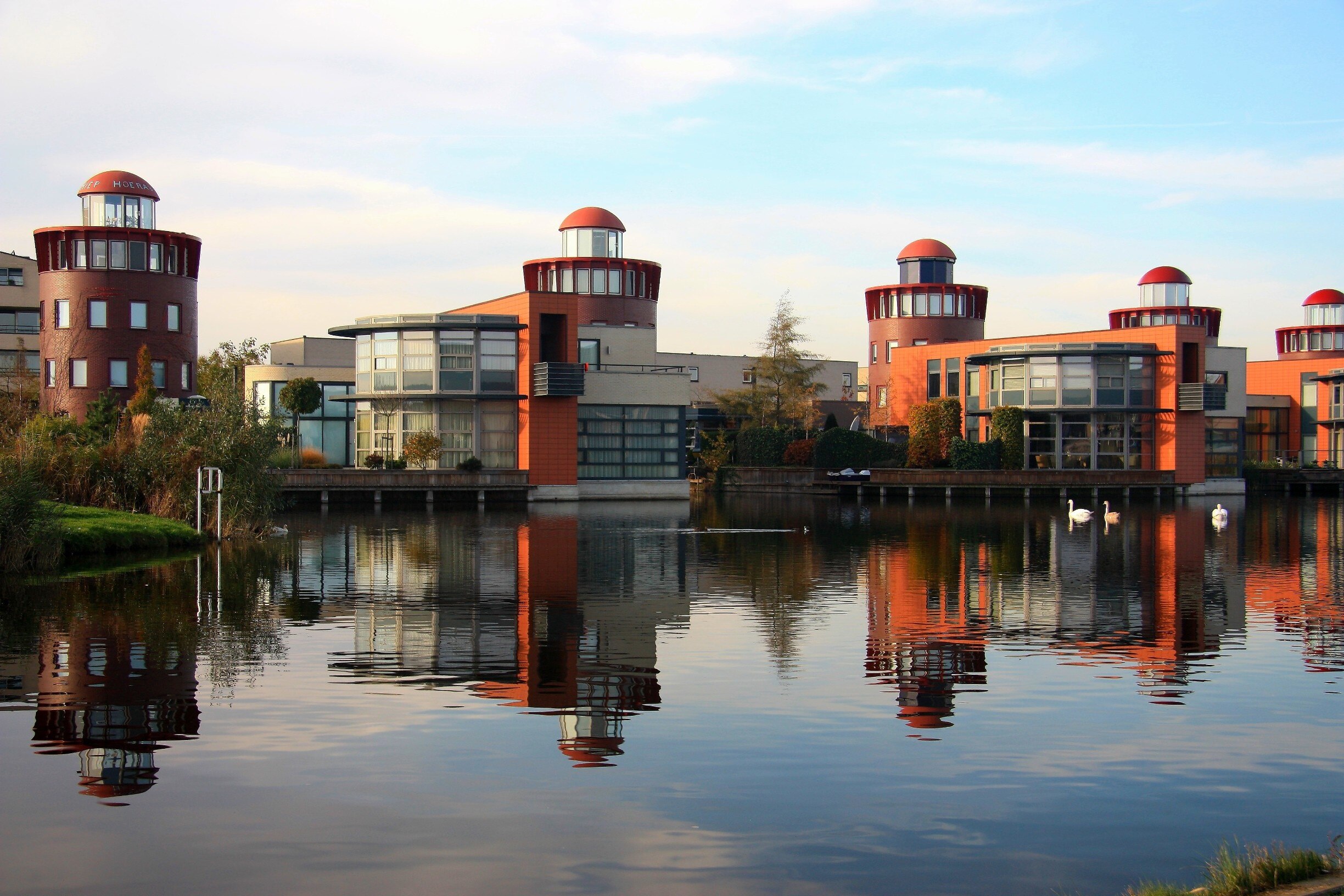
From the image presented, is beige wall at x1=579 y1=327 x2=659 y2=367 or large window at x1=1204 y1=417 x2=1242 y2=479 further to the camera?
large window at x1=1204 y1=417 x2=1242 y2=479

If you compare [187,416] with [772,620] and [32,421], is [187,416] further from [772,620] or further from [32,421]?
[772,620]

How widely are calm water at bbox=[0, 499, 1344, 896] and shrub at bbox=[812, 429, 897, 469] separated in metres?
41.2

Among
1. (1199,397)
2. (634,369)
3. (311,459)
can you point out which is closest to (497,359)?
(634,369)

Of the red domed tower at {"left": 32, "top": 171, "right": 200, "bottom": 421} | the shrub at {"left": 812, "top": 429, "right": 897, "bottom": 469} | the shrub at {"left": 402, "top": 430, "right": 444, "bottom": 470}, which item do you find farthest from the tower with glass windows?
the red domed tower at {"left": 32, "top": 171, "right": 200, "bottom": 421}

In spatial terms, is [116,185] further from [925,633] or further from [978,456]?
[925,633]

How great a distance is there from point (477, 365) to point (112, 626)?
3620 cm

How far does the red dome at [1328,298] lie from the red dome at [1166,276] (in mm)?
15452

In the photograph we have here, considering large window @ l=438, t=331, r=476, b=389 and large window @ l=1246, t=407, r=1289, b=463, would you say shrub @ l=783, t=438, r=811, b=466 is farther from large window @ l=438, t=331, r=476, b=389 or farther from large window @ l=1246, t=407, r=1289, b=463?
large window @ l=1246, t=407, r=1289, b=463

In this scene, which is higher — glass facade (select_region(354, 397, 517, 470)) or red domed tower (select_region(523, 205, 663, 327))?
red domed tower (select_region(523, 205, 663, 327))

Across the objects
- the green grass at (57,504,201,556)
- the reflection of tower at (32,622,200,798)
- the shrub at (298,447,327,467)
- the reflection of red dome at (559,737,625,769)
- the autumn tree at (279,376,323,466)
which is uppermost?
the autumn tree at (279,376,323,466)

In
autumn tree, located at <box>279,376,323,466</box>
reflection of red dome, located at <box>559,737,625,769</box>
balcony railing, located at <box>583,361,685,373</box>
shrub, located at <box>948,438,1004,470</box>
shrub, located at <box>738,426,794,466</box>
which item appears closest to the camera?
→ reflection of red dome, located at <box>559,737,625,769</box>

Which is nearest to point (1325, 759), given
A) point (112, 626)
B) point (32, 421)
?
point (112, 626)

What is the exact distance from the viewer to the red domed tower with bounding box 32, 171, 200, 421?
5969 cm

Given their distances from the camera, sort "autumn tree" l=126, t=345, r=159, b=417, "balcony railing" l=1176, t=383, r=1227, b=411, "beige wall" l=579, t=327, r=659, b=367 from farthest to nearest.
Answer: "beige wall" l=579, t=327, r=659, b=367
"balcony railing" l=1176, t=383, r=1227, b=411
"autumn tree" l=126, t=345, r=159, b=417
